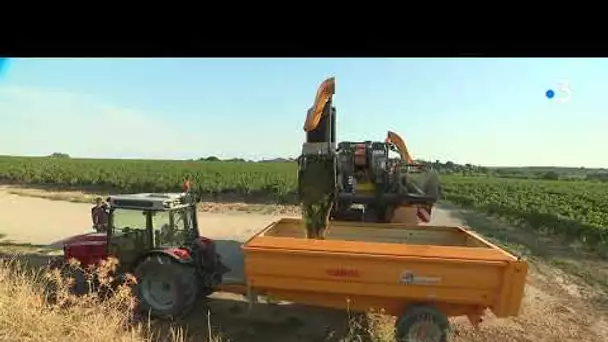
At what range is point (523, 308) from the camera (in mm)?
7410

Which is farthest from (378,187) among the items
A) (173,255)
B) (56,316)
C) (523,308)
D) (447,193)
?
(447,193)

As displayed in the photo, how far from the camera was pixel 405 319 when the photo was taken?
207 inches

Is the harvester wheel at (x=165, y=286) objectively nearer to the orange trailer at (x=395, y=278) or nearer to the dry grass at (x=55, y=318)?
the orange trailer at (x=395, y=278)

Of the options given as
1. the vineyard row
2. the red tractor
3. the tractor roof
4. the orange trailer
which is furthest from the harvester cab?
the vineyard row

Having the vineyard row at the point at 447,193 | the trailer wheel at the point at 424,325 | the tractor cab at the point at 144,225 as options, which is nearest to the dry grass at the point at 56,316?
the tractor cab at the point at 144,225

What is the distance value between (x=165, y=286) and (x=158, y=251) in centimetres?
46

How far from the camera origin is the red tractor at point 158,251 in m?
6.37

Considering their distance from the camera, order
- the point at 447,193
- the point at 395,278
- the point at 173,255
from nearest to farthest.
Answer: the point at 395,278, the point at 173,255, the point at 447,193

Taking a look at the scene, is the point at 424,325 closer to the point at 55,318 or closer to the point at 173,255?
the point at 173,255

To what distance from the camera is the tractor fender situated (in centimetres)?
640

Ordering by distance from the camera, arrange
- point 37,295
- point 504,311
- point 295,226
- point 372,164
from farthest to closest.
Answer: point 372,164
point 295,226
point 504,311
point 37,295
